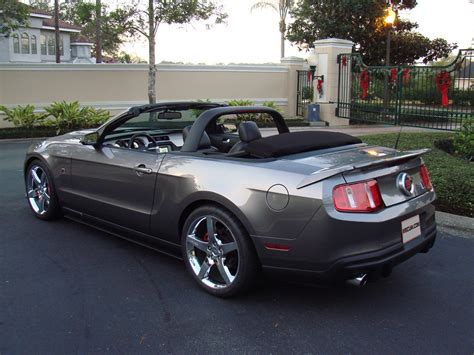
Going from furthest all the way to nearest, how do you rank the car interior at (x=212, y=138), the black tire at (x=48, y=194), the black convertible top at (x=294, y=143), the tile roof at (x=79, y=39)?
1. the tile roof at (x=79, y=39)
2. the black tire at (x=48, y=194)
3. the car interior at (x=212, y=138)
4. the black convertible top at (x=294, y=143)

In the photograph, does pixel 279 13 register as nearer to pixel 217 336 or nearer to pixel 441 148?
pixel 441 148

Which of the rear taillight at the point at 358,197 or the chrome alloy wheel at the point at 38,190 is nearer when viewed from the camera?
the rear taillight at the point at 358,197

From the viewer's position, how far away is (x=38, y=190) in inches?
230

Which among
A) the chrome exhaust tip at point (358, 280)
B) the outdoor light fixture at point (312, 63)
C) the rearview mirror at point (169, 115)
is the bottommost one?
the chrome exhaust tip at point (358, 280)

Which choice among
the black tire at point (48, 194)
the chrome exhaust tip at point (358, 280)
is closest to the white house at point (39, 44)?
the black tire at point (48, 194)

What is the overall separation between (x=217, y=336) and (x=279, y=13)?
33.3 m

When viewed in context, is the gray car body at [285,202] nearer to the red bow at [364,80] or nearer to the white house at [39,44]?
the red bow at [364,80]

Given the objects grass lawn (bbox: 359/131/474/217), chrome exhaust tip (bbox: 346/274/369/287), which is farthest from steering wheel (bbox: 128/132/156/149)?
grass lawn (bbox: 359/131/474/217)

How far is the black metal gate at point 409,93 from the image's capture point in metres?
13.0

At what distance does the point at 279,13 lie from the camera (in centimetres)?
3419

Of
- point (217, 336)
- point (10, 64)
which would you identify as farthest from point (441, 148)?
point (10, 64)

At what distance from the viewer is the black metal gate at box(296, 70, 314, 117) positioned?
64.2 ft

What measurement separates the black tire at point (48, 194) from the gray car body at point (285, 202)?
107 centimetres

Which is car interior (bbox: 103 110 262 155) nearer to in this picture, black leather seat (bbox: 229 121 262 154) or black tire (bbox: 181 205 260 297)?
black leather seat (bbox: 229 121 262 154)
